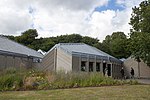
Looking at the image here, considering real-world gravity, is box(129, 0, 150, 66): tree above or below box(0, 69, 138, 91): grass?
above

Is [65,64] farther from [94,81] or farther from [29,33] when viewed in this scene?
[29,33]

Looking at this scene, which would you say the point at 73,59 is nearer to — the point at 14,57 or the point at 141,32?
the point at 14,57

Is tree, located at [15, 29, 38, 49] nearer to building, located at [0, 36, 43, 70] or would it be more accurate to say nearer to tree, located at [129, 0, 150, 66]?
building, located at [0, 36, 43, 70]

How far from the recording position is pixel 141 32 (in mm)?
28922

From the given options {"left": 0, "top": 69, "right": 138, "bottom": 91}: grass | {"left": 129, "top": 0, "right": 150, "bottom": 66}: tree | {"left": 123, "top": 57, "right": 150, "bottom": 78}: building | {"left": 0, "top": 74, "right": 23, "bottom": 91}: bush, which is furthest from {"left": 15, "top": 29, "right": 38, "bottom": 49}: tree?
{"left": 0, "top": 74, "right": 23, "bottom": 91}: bush

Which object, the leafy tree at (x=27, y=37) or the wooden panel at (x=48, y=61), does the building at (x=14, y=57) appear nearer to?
the wooden panel at (x=48, y=61)

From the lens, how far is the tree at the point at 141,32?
27722 mm

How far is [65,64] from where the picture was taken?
37656mm

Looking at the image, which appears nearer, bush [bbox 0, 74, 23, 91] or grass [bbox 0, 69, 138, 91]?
bush [bbox 0, 74, 23, 91]

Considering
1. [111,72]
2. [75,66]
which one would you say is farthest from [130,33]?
[111,72]

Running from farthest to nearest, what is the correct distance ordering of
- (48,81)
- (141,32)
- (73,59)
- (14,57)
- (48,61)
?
(48,61) → (73,59) → (14,57) → (141,32) → (48,81)

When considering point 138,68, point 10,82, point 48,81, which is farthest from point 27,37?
point 10,82

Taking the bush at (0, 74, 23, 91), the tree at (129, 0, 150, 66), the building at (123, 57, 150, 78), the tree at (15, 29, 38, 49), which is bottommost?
the bush at (0, 74, 23, 91)

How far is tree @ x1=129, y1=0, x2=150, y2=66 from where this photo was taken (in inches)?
1091
